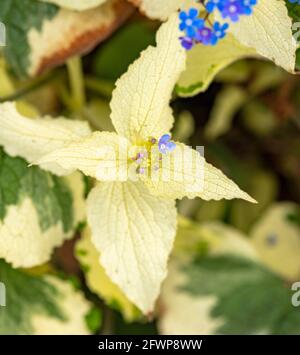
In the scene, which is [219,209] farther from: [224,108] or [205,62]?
[205,62]

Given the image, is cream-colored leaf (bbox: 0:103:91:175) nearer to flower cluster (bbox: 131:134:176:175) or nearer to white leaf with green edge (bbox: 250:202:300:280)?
flower cluster (bbox: 131:134:176:175)

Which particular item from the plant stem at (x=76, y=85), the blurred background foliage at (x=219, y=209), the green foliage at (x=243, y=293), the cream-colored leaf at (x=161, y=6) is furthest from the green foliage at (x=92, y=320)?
the cream-colored leaf at (x=161, y=6)

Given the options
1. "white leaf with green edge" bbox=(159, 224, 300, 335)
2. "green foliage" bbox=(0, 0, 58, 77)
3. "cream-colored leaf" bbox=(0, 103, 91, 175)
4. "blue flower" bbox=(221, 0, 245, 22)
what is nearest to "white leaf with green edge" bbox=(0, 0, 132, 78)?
"green foliage" bbox=(0, 0, 58, 77)

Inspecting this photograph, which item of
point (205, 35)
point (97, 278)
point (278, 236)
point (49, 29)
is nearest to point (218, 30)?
point (205, 35)

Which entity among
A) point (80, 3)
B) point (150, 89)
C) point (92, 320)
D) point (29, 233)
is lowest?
point (92, 320)
